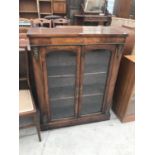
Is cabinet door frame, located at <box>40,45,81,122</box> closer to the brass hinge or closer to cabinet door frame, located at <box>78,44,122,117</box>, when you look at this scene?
cabinet door frame, located at <box>78,44,122,117</box>

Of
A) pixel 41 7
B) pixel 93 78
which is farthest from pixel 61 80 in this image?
pixel 41 7

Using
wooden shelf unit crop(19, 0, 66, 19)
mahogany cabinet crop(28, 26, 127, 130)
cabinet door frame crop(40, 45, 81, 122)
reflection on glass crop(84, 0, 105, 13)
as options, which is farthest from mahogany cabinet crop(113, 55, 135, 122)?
wooden shelf unit crop(19, 0, 66, 19)

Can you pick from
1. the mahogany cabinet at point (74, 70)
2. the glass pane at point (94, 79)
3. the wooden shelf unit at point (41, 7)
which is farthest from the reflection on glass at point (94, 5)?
the glass pane at point (94, 79)

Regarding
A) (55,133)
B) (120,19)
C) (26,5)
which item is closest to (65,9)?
(26,5)

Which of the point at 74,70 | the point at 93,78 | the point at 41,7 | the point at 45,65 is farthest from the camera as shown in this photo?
the point at 41,7

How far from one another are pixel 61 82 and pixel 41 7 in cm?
370

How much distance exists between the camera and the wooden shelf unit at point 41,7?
14.6 ft

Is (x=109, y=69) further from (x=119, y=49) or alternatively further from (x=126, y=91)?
(x=126, y=91)

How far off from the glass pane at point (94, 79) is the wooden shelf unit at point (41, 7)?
11.4 feet

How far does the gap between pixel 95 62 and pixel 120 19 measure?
3.23 m

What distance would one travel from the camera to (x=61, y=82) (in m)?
1.67

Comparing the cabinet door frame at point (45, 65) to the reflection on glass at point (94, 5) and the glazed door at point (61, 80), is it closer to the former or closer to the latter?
the glazed door at point (61, 80)

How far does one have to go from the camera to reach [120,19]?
4371 mm
